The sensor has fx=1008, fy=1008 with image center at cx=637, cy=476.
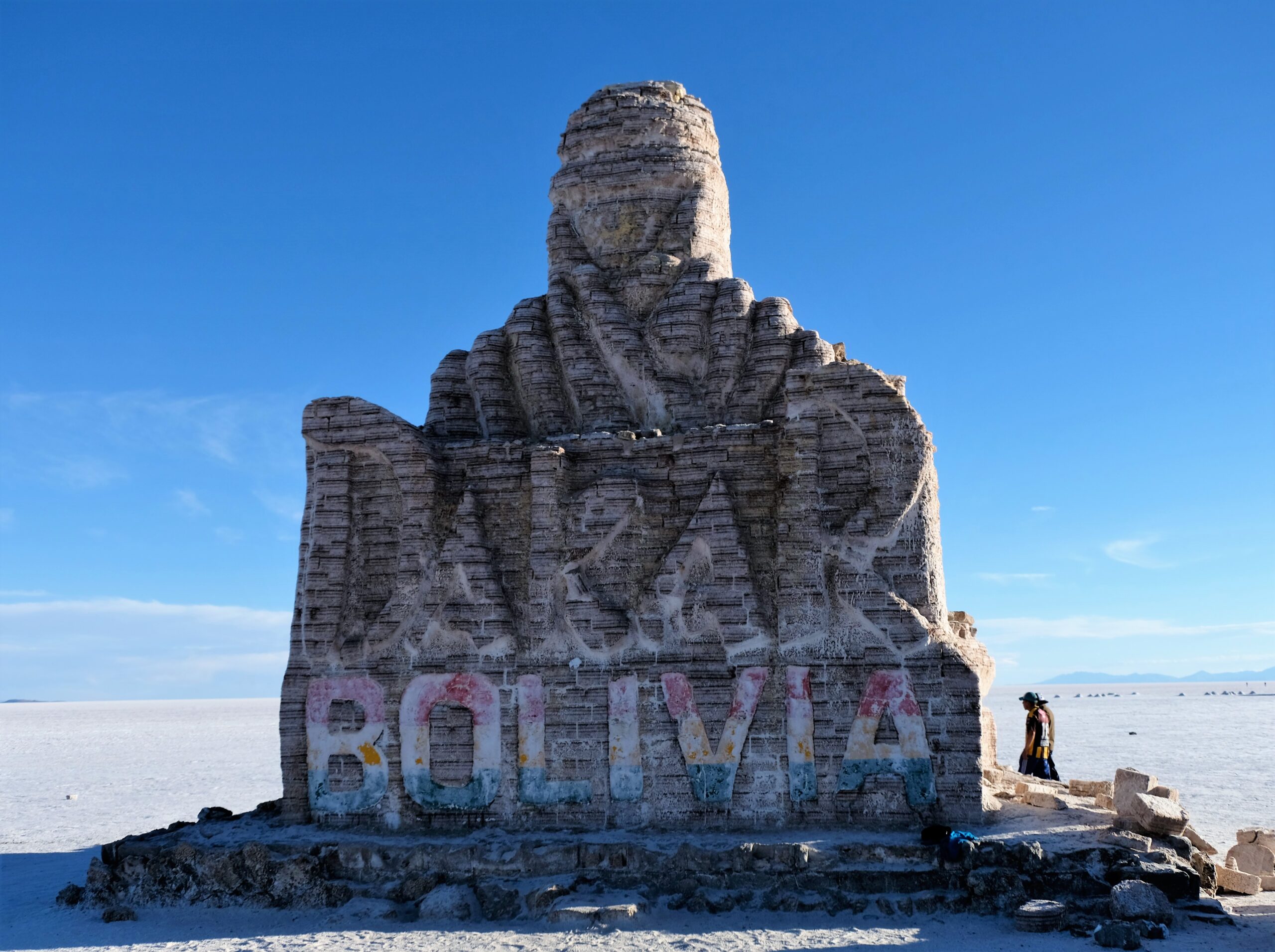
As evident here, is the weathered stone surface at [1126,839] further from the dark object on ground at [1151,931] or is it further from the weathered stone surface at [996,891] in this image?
the weathered stone surface at [996,891]

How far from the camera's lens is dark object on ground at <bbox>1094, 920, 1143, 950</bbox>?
10.8 meters

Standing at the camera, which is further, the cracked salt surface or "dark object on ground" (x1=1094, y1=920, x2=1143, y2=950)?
the cracked salt surface

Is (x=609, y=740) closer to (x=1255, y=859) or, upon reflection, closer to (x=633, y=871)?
(x=633, y=871)

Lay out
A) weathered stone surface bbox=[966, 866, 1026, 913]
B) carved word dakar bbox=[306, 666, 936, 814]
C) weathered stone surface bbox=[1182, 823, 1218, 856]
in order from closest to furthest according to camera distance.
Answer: weathered stone surface bbox=[966, 866, 1026, 913] → carved word dakar bbox=[306, 666, 936, 814] → weathered stone surface bbox=[1182, 823, 1218, 856]

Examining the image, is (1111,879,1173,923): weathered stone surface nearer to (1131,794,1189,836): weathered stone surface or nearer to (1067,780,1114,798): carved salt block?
(1131,794,1189,836): weathered stone surface

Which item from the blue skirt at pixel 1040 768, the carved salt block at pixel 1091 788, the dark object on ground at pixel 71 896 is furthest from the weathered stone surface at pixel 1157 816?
the dark object on ground at pixel 71 896

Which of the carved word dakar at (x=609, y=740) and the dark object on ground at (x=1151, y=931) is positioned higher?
the carved word dakar at (x=609, y=740)

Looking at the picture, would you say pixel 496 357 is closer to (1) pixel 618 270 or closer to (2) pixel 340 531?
(1) pixel 618 270

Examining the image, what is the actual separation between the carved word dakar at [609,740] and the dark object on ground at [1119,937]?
8.68ft

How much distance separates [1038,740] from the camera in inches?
691

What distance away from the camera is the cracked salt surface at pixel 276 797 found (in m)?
11.5

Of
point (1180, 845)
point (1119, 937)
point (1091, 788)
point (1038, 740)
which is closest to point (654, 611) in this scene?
point (1119, 937)

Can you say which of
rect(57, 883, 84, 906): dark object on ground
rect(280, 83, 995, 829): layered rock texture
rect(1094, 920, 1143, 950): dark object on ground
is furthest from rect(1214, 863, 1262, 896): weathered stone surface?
rect(57, 883, 84, 906): dark object on ground

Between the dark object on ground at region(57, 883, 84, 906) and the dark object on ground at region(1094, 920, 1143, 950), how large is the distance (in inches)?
526
